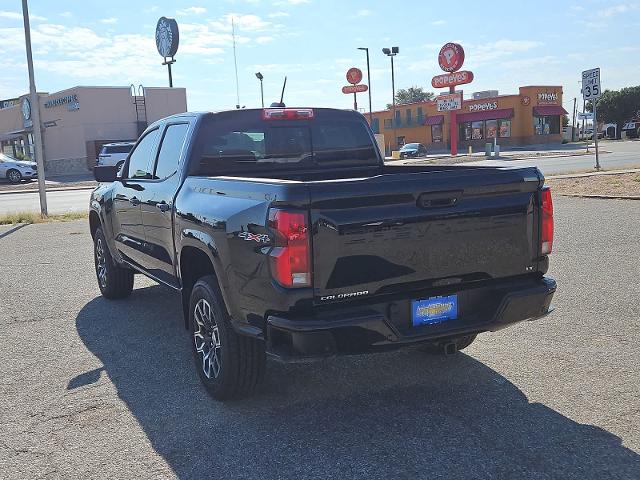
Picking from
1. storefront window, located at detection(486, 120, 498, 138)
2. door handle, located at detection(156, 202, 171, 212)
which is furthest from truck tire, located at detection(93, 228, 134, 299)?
storefront window, located at detection(486, 120, 498, 138)

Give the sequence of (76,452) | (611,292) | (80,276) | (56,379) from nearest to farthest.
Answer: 1. (76,452)
2. (56,379)
3. (611,292)
4. (80,276)

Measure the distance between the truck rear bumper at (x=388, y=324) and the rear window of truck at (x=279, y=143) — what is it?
1926 mm

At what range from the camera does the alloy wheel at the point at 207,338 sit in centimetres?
429

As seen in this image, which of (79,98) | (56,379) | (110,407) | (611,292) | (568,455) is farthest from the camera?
(79,98)

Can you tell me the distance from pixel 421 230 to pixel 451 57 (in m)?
48.1

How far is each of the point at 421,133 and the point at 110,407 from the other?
6420cm

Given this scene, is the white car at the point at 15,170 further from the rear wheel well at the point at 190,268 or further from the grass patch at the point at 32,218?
the rear wheel well at the point at 190,268

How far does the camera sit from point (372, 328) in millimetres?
3537

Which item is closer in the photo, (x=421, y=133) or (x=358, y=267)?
(x=358, y=267)

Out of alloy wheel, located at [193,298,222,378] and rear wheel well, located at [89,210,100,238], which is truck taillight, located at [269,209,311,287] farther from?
rear wheel well, located at [89,210,100,238]

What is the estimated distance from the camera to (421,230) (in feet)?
12.1

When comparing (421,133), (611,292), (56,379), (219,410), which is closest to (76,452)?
(219,410)

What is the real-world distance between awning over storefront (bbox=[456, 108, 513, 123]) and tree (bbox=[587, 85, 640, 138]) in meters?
20.1

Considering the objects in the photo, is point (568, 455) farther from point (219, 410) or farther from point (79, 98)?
point (79, 98)
